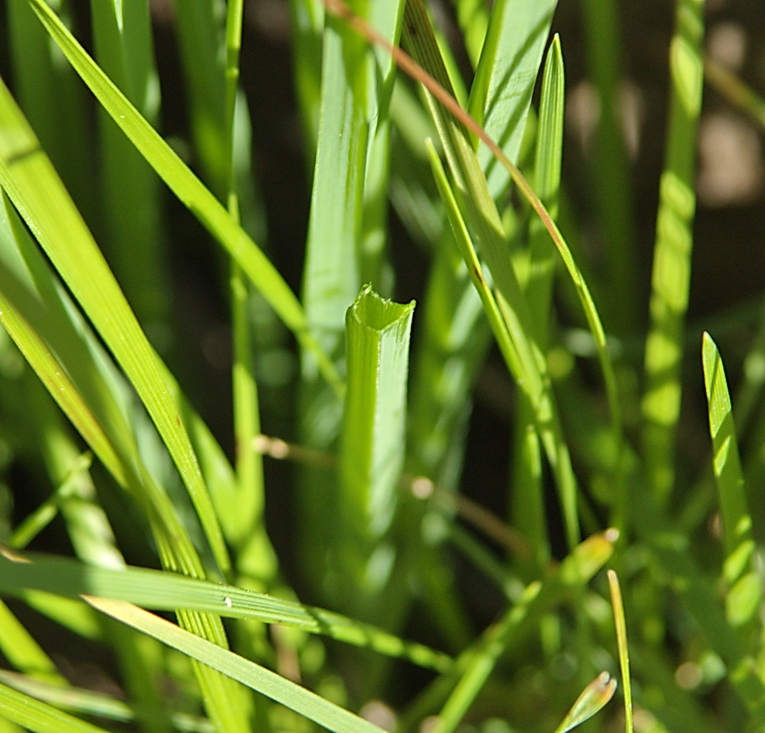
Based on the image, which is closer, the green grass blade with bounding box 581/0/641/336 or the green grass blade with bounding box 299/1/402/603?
the green grass blade with bounding box 299/1/402/603

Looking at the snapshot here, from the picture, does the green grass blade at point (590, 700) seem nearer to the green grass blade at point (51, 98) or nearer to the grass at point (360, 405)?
the grass at point (360, 405)

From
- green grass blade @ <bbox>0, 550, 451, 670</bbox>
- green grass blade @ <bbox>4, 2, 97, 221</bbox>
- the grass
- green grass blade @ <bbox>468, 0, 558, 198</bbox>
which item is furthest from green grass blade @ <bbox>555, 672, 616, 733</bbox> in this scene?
green grass blade @ <bbox>4, 2, 97, 221</bbox>

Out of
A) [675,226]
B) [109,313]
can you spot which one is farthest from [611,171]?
[109,313]

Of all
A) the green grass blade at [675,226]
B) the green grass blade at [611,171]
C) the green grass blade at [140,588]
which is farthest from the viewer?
the green grass blade at [611,171]

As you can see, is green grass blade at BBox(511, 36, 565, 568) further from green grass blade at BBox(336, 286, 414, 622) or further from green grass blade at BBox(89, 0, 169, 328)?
green grass blade at BBox(89, 0, 169, 328)

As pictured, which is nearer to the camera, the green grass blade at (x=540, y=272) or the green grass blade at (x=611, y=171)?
the green grass blade at (x=540, y=272)

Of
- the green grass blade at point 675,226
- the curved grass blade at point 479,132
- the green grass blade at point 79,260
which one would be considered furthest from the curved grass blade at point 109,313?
the green grass blade at point 675,226

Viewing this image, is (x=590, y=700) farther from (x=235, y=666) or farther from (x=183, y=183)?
(x=183, y=183)
